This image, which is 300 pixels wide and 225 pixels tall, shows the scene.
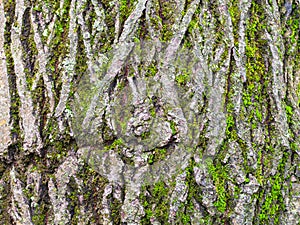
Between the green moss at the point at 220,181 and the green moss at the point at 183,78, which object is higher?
the green moss at the point at 183,78

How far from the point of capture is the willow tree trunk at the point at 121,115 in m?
1.34

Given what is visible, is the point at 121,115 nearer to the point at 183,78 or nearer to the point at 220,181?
the point at 183,78

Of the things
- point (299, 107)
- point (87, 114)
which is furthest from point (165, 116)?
point (299, 107)

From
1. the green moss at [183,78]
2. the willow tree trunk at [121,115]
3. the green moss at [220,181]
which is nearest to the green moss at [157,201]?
the willow tree trunk at [121,115]

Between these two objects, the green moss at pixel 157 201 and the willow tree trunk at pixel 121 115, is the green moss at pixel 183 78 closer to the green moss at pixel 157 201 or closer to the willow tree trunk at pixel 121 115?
the willow tree trunk at pixel 121 115

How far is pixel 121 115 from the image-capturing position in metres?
1.34

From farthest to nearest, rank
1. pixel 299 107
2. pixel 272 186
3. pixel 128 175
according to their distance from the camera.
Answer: pixel 299 107
pixel 272 186
pixel 128 175

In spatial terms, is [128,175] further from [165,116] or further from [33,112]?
[33,112]

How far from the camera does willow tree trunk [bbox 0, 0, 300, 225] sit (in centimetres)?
134

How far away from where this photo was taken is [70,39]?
136 centimetres

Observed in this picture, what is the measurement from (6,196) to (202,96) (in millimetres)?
754

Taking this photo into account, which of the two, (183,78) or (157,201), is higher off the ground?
(183,78)

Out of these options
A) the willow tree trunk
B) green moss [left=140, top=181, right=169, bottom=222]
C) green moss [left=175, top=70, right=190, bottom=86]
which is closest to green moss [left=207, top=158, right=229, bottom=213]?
the willow tree trunk

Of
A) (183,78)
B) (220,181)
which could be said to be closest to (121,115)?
(183,78)
